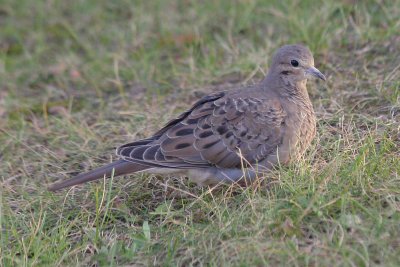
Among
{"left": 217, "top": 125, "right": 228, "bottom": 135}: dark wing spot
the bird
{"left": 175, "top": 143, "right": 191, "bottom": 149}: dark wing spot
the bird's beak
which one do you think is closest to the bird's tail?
the bird

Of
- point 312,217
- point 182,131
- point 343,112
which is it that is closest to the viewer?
point 312,217

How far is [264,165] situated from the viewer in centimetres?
437

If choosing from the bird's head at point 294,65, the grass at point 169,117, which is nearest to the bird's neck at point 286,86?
the bird's head at point 294,65

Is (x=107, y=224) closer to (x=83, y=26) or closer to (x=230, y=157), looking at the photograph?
(x=230, y=157)

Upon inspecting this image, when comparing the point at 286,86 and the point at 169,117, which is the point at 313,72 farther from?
the point at 169,117

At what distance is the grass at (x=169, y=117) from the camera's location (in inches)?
143

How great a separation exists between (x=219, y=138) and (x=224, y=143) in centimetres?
4

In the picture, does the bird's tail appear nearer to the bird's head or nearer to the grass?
the grass

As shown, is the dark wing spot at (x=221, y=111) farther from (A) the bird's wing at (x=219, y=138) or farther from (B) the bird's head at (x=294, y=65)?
(B) the bird's head at (x=294, y=65)

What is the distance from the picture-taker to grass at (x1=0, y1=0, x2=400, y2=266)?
3.63 metres

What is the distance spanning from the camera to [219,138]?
440 cm

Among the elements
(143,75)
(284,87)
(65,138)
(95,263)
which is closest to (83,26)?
(143,75)

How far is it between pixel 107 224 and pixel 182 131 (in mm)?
676

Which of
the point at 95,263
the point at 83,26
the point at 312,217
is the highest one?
the point at 312,217
